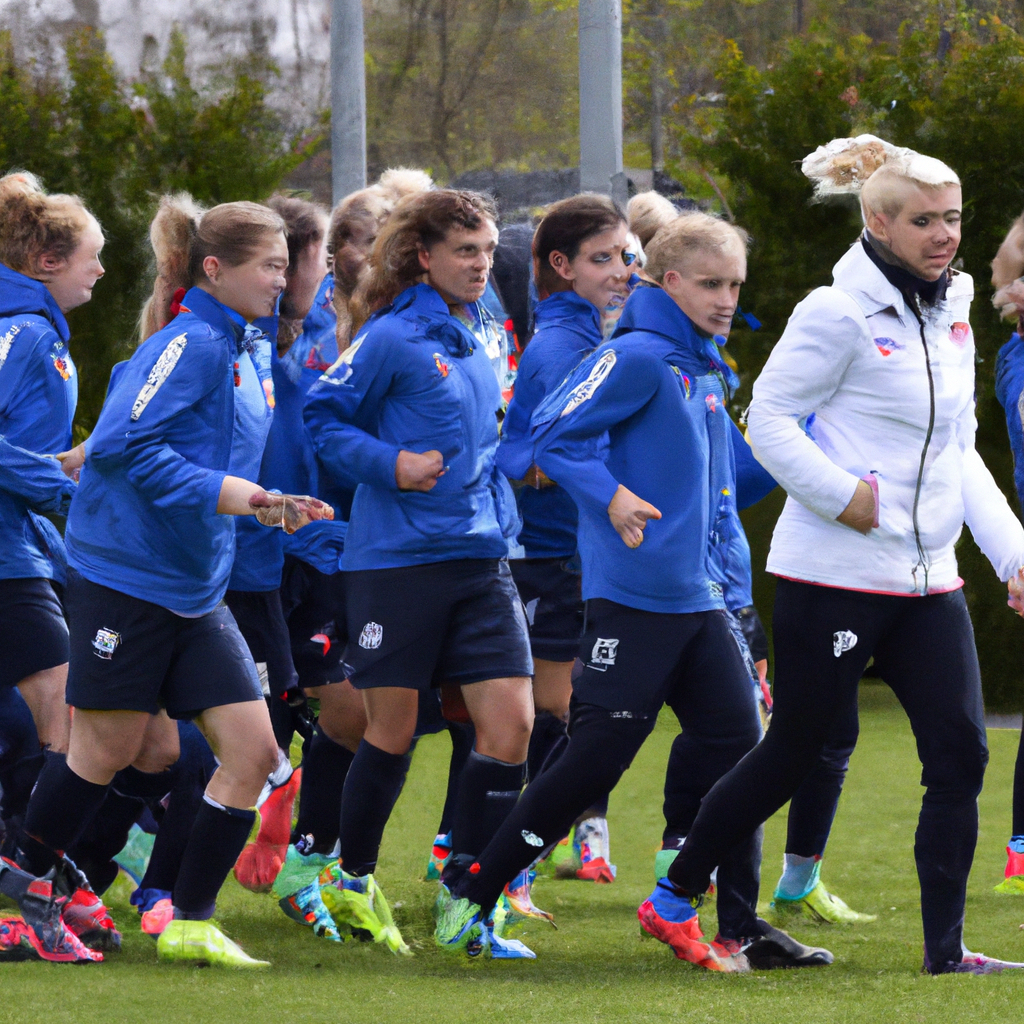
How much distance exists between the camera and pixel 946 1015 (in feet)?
11.4

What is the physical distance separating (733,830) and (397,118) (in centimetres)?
2114

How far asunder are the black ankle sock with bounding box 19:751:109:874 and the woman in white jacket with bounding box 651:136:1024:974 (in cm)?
167

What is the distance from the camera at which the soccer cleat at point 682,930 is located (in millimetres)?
4176

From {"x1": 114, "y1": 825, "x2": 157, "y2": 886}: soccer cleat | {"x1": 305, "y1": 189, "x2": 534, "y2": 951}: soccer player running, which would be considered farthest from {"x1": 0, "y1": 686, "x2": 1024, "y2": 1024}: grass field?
{"x1": 305, "y1": 189, "x2": 534, "y2": 951}: soccer player running

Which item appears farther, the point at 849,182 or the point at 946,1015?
the point at 849,182

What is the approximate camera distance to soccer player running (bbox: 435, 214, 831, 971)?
4.16 meters

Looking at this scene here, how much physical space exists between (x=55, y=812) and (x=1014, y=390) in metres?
3.29

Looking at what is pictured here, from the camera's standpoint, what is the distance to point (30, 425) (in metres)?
4.75

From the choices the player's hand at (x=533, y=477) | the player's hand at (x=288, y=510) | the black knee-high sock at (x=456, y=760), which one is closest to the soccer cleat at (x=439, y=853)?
the black knee-high sock at (x=456, y=760)

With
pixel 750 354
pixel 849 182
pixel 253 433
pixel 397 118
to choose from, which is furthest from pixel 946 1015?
pixel 397 118

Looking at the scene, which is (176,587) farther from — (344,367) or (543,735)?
(543,735)

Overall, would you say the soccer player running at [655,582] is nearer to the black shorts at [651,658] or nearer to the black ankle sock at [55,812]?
the black shorts at [651,658]

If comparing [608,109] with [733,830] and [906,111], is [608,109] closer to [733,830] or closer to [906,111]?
[906,111]

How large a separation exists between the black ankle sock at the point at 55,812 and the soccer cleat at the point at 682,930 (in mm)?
1395
